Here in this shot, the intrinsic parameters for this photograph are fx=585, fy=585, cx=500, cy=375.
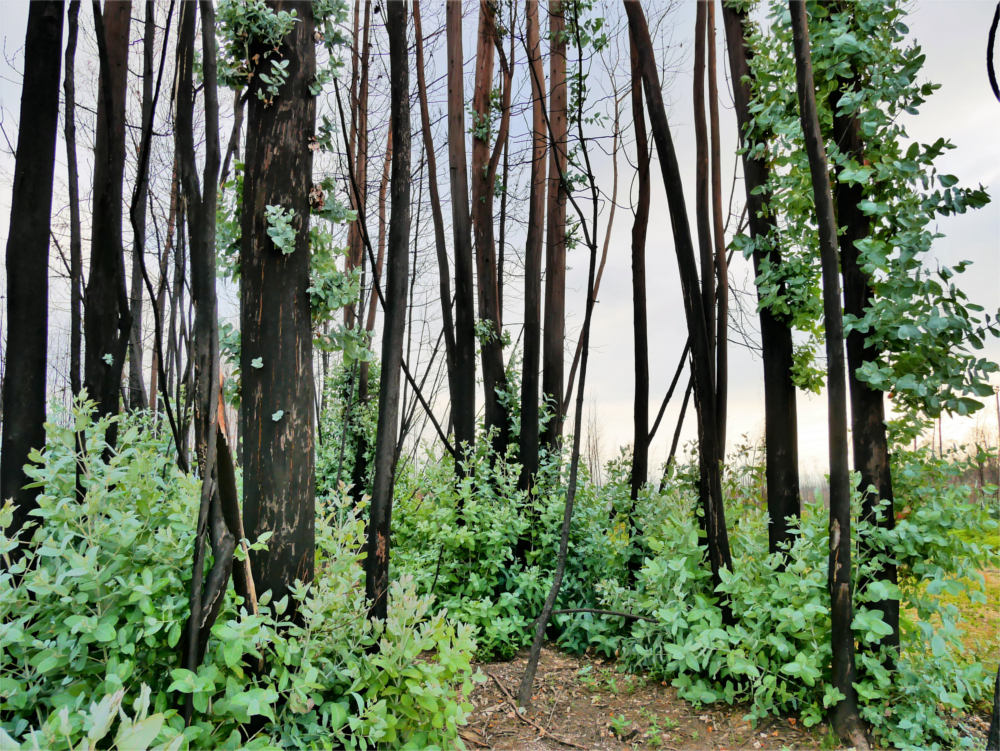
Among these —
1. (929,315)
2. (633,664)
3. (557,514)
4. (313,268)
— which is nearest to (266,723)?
(313,268)

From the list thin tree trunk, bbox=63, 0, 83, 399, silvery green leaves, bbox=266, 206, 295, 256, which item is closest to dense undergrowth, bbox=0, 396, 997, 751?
silvery green leaves, bbox=266, 206, 295, 256

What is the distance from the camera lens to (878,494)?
2.93 metres

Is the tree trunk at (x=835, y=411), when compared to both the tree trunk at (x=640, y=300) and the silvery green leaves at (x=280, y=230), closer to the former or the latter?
the tree trunk at (x=640, y=300)

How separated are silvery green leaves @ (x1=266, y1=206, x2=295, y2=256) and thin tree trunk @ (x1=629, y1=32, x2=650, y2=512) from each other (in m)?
2.53

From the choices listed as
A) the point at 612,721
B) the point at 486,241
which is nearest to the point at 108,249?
the point at 486,241

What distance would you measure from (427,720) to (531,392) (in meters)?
3.26

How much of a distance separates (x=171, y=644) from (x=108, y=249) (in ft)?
10.9

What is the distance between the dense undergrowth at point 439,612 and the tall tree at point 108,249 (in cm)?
87

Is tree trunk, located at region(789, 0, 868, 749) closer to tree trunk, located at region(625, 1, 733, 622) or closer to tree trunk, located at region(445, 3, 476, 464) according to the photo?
tree trunk, located at region(625, 1, 733, 622)

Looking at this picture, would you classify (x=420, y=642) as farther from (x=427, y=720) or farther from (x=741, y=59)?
(x=741, y=59)

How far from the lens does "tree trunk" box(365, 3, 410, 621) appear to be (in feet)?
7.93

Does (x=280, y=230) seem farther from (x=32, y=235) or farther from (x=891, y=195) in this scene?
(x=891, y=195)

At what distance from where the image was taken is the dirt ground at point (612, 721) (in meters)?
2.85

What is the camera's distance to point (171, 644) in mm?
1754
